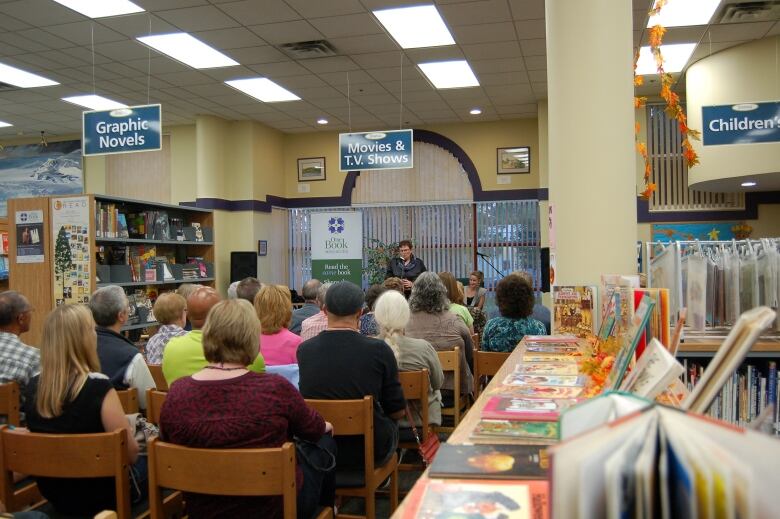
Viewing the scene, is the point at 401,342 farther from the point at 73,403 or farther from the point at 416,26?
the point at 416,26

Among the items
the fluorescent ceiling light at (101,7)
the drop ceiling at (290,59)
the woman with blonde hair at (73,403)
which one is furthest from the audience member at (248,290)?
the fluorescent ceiling light at (101,7)

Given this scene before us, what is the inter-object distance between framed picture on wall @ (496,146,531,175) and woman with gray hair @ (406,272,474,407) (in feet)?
24.5

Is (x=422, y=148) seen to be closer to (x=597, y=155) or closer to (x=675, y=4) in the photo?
(x=675, y=4)

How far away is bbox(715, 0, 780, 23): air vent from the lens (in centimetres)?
665

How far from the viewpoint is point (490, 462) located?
157cm

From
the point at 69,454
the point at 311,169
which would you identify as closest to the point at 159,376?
the point at 69,454

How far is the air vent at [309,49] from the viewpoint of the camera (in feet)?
24.8

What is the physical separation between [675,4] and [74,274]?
6.58m

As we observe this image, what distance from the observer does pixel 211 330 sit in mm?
2383

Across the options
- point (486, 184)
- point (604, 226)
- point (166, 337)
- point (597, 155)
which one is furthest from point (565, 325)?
point (486, 184)

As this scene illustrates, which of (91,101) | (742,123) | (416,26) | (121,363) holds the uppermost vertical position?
(416,26)

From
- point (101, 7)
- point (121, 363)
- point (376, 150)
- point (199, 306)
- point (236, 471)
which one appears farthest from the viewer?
point (376, 150)

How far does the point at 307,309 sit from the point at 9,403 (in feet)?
9.24

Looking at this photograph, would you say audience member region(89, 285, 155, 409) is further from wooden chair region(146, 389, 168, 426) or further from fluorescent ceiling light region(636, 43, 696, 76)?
fluorescent ceiling light region(636, 43, 696, 76)
